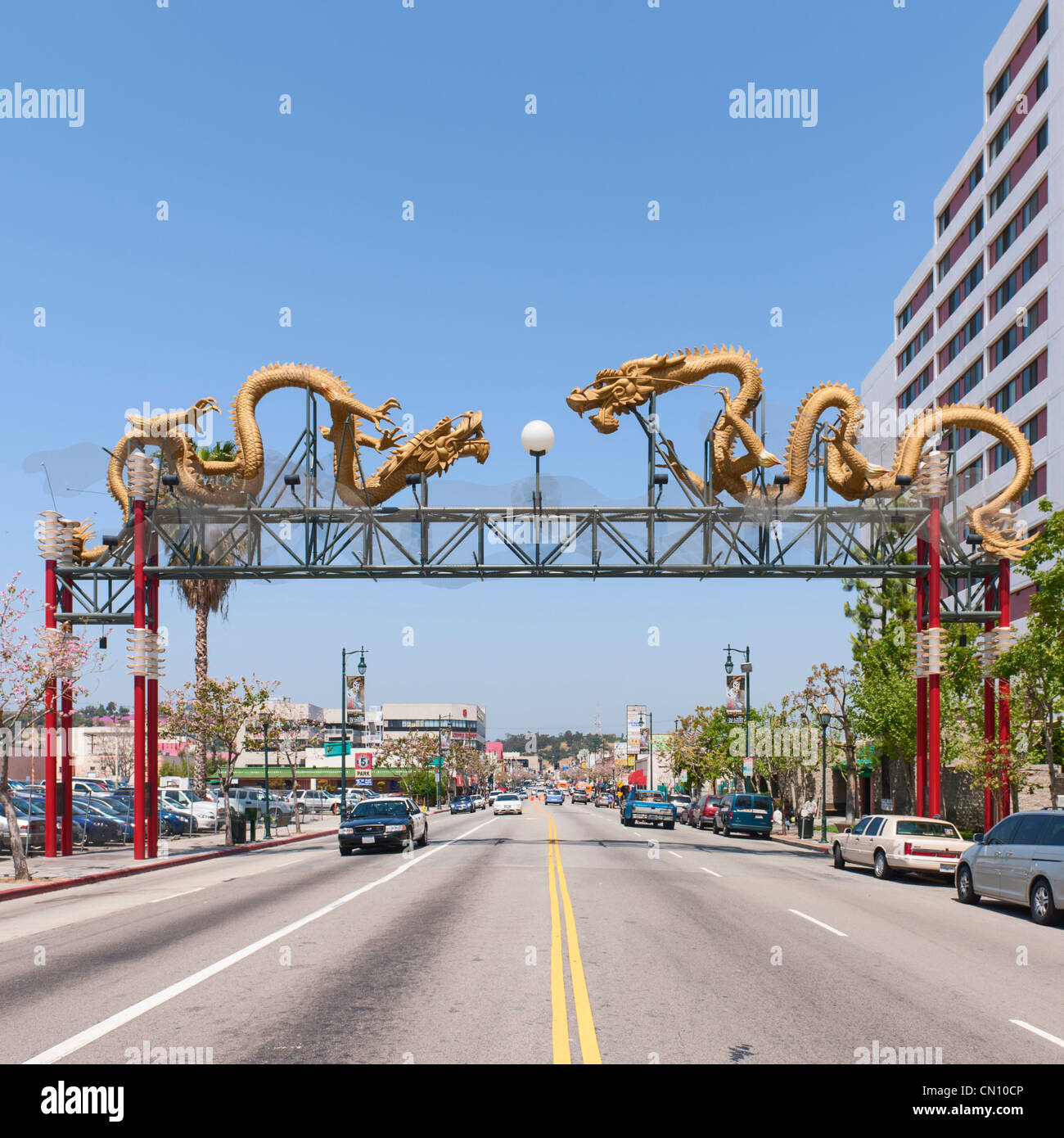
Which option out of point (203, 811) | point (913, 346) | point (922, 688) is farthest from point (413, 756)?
point (922, 688)

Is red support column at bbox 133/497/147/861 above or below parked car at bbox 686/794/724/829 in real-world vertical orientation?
above

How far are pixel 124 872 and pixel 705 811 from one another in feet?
110

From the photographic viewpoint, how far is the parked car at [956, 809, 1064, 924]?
57.7 ft

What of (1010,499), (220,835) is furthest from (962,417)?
(220,835)

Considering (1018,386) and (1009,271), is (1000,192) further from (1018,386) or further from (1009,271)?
(1018,386)

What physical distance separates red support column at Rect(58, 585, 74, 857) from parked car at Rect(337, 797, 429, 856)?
7.47 m

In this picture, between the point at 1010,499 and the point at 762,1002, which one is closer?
A: the point at 762,1002

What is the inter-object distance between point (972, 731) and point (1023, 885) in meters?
17.2

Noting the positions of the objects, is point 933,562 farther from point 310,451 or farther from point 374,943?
point 374,943

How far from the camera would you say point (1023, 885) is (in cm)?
1856

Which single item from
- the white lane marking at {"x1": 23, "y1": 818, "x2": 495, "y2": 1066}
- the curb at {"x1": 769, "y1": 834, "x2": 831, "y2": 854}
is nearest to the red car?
the curb at {"x1": 769, "y1": 834, "x2": 831, "y2": 854}

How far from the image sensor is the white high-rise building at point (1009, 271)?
52.1 m

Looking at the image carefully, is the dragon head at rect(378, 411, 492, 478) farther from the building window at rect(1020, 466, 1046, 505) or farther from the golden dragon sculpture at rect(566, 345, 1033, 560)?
the building window at rect(1020, 466, 1046, 505)

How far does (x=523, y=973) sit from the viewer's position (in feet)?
37.2
